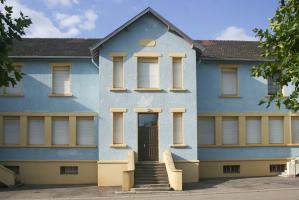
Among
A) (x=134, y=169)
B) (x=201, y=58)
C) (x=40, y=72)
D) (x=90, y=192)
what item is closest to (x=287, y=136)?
A: (x=201, y=58)

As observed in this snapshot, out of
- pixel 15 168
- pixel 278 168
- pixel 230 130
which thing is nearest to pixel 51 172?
pixel 15 168

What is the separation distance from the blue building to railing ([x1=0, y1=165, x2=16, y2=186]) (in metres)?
1.84

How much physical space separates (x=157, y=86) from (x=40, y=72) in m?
7.23

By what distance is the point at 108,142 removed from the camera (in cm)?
2400

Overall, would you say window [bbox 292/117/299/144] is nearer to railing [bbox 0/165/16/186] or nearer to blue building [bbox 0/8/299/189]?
blue building [bbox 0/8/299/189]

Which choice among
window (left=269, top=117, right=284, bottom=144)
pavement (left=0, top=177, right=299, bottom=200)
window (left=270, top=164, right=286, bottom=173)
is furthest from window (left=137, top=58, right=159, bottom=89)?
window (left=270, top=164, right=286, bottom=173)

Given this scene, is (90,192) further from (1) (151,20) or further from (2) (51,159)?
(1) (151,20)

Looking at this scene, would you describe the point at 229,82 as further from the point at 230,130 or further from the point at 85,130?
the point at 85,130

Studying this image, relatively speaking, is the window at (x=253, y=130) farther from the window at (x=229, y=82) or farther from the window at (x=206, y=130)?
the window at (x=206, y=130)

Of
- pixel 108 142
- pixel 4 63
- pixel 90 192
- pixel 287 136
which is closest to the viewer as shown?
pixel 4 63

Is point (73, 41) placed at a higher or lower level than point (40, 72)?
higher

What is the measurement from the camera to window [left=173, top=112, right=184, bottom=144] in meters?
24.5

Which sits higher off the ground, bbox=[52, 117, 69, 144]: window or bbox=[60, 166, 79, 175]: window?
bbox=[52, 117, 69, 144]: window

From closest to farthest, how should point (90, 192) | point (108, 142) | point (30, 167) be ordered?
point (90, 192)
point (108, 142)
point (30, 167)
